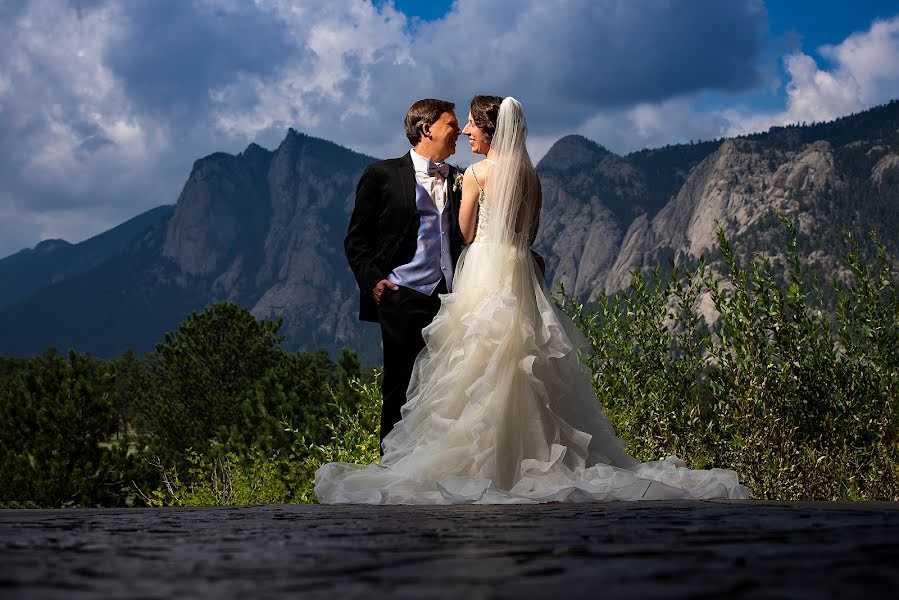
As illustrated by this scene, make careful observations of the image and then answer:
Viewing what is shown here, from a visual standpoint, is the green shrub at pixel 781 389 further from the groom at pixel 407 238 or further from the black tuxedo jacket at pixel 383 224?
the black tuxedo jacket at pixel 383 224

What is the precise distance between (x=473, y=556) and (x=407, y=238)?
4.75m

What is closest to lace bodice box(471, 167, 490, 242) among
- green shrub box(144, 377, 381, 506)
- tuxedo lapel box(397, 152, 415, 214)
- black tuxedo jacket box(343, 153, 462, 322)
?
black tuxedo jacket box(343, 153, 462, 322)

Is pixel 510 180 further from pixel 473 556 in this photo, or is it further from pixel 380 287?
pixel 473 556

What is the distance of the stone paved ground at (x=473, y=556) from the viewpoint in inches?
59.2

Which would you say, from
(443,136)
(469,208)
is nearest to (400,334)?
(469,208)

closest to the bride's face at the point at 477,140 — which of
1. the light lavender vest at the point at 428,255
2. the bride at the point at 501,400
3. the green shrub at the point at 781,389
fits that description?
the bride at the point at 501,400

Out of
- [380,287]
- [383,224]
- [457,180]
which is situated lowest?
[380,287]

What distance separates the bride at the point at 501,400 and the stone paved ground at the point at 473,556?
2196mm

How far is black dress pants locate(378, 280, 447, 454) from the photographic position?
6.61 meters

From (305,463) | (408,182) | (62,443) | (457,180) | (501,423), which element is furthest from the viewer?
(62,443)

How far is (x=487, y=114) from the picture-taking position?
6.52m

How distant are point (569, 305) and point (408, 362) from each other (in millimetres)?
3927

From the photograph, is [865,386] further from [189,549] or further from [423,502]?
[189,549]

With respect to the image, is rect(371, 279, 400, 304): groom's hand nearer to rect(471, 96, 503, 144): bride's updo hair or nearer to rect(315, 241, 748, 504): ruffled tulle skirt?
rect(315, 241, 748, 504): ruffled tulle skirt
